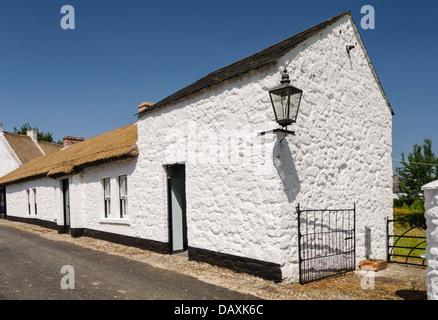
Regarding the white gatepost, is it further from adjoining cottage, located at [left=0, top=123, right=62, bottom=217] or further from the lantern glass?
adjoining cottage, located at [left=0, top=123, right=62, bottom=217]

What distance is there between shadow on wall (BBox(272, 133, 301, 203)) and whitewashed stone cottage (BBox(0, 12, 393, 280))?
0.07 ft

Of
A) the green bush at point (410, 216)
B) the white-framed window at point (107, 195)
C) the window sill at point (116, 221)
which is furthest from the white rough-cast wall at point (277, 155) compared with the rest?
the green bush at point (410, 216)

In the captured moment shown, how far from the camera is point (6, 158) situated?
2703 centimetres

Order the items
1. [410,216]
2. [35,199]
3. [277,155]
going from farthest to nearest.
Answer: [35,199] → [410,216] → [277,155]

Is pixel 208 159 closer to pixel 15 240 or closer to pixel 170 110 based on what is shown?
pixel 170 110

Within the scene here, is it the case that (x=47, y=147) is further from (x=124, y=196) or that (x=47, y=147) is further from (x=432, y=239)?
(x=432, y=239)

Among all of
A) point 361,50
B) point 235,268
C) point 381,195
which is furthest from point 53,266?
point 361,50

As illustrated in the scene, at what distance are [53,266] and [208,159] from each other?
458 cm

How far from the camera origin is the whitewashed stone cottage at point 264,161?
6.59 metres

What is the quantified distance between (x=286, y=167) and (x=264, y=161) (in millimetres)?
449

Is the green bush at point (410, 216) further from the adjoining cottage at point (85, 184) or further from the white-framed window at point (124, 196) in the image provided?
the adjoining cottage at point (85, 184)

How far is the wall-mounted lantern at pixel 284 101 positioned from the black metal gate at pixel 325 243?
1828 mm

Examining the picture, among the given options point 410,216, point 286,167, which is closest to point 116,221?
point 286,167

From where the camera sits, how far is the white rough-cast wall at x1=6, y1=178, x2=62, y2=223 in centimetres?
1553
